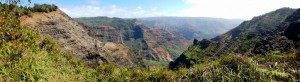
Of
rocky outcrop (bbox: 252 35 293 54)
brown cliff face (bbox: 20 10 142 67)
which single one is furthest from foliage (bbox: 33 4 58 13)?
rocky outcrop (bbox: 252 35 293 54)

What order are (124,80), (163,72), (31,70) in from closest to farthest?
1. (31,70)
2. (163,72)
3. (124,80)

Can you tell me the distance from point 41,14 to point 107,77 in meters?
16.8

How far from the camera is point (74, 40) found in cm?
2775

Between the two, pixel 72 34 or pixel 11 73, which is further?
pixel 72 34

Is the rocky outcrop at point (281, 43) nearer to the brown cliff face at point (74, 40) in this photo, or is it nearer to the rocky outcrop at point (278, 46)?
the rocky outcrop at point (278, 46)

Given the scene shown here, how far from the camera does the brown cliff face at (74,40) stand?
25656mm

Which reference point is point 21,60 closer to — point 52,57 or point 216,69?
point 52,57

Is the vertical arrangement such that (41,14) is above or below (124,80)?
above

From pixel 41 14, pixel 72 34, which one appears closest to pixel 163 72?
pixel 72 34

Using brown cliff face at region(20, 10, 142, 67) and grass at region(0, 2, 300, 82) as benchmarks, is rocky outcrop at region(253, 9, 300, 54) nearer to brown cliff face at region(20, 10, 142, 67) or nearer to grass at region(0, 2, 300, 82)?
grass at region(0, 2, 300, 82)

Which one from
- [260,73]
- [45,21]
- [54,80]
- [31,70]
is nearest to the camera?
[260,73]

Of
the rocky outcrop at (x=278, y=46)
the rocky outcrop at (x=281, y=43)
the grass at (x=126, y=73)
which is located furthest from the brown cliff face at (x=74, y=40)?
the rocky outcrop at (x=281, y=43)

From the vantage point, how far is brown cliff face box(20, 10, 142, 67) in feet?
84.2

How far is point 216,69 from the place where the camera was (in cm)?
986
